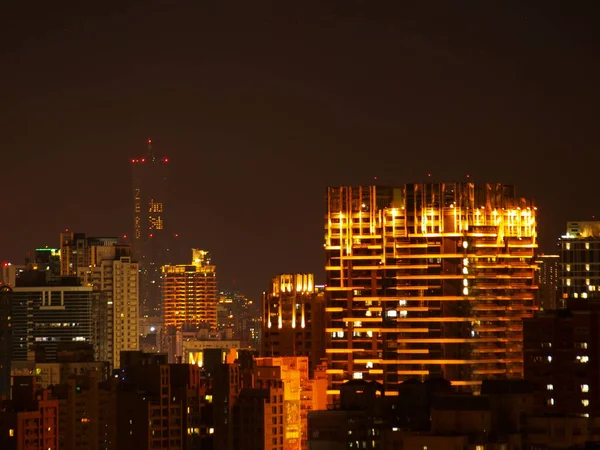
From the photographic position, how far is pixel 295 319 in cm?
7662

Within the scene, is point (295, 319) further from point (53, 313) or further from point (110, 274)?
point (110, 274)

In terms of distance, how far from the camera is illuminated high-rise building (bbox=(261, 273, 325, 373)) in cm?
7544

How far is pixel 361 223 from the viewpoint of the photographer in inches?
2768

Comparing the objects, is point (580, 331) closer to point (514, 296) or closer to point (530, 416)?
point (530, 416)

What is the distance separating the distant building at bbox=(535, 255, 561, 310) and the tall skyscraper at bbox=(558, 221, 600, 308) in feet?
0.84

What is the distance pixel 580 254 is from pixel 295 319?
10445mm

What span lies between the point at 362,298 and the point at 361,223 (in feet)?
8.06

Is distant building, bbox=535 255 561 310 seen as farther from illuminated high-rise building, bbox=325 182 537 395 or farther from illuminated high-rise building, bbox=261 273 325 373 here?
illuminated high-rise building, bbox=261 273 325 373

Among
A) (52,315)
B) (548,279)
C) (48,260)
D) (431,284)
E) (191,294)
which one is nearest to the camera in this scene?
(431,284)

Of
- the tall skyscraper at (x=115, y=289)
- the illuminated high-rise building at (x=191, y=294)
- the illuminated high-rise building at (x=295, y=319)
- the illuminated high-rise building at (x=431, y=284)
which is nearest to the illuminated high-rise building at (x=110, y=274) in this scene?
the tall skyscraper at (x=115, y=289)

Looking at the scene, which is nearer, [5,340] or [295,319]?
[5,340]

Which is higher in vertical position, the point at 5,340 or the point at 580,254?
the point at 580,254

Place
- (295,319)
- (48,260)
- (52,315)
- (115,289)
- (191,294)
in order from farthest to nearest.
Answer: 1. (191,294)
2. (48,260)
3. (115,289)
4. (52,315)
5. (295,319)

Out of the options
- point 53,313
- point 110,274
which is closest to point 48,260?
point 110,274
